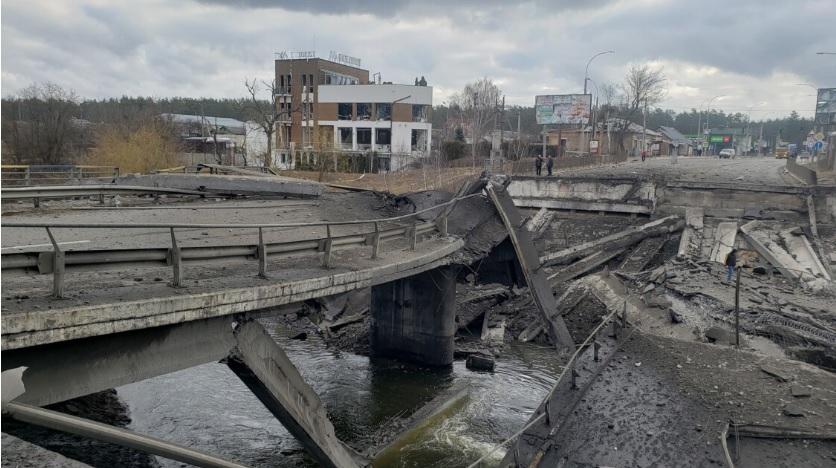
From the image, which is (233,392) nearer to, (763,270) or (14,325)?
(14,325)

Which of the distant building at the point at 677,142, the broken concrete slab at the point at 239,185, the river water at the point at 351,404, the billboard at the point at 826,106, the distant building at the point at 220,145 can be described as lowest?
the river water at the point at 351,404

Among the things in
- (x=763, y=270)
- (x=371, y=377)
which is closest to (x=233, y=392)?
(x=371, y=377)

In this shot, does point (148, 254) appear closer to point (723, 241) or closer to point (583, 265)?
point (583, 265)

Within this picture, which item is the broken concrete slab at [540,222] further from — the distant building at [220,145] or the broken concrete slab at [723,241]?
the distant building at [220,145]

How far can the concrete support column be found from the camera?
58.9 feet

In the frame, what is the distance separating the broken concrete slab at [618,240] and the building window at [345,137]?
38987 millimetres

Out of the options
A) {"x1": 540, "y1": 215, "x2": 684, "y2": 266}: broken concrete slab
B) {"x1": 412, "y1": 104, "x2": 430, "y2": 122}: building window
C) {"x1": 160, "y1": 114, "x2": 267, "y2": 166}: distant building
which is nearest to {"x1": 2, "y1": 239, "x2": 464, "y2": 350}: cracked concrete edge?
{"x1": 540, "y1": 215, "x2": 684, "y2": 266}: broken concrete slab

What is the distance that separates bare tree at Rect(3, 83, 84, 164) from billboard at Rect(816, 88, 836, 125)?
81277 mm

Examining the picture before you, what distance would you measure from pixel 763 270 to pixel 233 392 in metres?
16.6

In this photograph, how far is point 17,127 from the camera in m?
40.3

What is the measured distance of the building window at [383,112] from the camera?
5938cm

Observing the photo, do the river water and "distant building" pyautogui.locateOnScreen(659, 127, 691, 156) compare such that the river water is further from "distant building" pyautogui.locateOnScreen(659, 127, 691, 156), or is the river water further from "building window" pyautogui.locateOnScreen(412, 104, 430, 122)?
"distant building" pyautogui.locateOnScreen(659, 127, 691, 156)

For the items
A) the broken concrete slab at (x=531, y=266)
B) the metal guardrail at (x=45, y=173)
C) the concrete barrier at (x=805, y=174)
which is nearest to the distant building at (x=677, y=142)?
the concrete barrier at (x=805, y=174)

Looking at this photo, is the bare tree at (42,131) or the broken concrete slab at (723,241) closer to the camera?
the broken concrete slab at (723,241)
